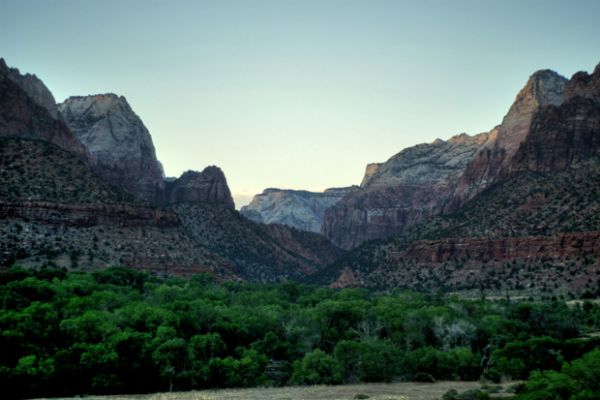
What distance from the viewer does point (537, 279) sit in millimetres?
118375

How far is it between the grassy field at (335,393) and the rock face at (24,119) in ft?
321

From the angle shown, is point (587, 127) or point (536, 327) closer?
point (536, 327)

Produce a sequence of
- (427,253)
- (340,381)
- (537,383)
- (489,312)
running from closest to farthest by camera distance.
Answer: (537,383)
(340,381)
(489,312)
(427,253)

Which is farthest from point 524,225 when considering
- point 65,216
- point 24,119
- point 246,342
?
point 24,119

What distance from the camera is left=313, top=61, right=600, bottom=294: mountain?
389 ft

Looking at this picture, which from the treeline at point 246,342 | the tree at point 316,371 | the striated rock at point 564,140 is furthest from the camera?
the striated rock at point 564,140

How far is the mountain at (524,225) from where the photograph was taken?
119 m

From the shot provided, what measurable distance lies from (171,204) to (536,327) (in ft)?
453

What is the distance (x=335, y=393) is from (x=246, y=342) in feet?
60.5

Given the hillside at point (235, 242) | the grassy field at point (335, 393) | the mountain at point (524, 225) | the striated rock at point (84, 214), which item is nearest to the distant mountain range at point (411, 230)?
the striated rock at point (84, 214)

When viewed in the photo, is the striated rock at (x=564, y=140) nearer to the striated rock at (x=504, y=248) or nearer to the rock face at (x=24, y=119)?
the striated rock at (x=504, y=248)

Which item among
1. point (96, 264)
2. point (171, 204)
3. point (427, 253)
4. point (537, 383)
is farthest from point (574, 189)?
point (171, 204)

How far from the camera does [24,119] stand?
146 m

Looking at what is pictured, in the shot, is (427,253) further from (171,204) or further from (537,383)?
(537,383)
